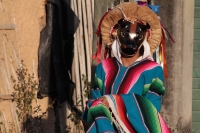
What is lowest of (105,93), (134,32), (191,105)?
(191,105)

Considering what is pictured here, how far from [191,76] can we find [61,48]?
163 cm

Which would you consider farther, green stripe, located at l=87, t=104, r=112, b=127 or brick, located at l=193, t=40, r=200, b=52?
brick, located at l=193, t=40, r=200, b=52

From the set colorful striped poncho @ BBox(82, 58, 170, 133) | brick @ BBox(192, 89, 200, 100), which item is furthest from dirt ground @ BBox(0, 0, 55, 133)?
colorful striped poncho @ BBox(82, 58, 170, 133)

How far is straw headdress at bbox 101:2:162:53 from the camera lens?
5.02m

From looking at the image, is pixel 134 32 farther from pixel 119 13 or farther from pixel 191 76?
pixel 191 76

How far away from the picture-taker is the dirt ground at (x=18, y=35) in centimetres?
693

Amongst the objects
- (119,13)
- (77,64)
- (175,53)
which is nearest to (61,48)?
(77,64)

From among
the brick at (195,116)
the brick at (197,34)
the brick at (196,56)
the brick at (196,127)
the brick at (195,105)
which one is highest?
the brick at (197,34)

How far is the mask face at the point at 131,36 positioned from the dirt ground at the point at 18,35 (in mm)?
2179

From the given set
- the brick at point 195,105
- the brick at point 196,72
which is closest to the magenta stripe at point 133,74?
the brick at point 196,72

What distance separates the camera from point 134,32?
4.99 meters

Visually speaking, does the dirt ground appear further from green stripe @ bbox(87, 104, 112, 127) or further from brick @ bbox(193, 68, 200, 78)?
green stripe @ bbox(87, 104, 112, 127)

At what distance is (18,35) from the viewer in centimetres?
697

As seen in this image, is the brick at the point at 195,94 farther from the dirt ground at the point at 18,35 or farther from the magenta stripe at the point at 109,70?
the magenta stripe at the point at 109,70
